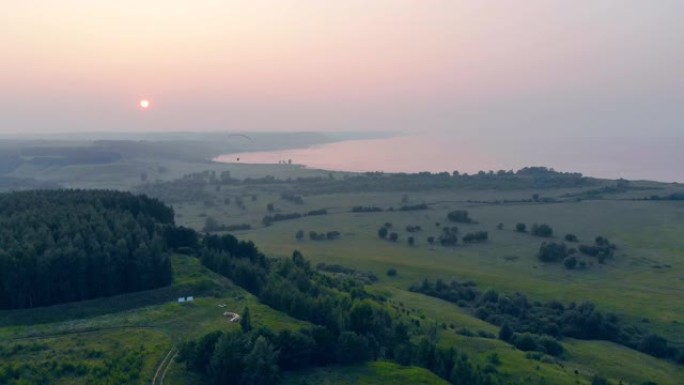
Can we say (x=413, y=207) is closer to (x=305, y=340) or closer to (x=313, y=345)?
(x=313, y=345)

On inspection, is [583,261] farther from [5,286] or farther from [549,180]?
[549,180]

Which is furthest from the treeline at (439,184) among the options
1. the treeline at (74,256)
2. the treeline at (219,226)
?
the treeline at (74,256)

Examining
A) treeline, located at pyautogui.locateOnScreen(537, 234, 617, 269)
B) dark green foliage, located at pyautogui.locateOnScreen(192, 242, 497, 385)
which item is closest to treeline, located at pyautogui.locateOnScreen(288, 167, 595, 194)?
treeline, located at pyautogui.locateOnScreen(537, 234, 617, 269)

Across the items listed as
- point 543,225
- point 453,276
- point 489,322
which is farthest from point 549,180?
point 489,322

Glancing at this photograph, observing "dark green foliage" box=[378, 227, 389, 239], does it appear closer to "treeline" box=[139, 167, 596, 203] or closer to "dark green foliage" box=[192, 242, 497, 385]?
"dark green foliage" box=[192, 242, 497, 385]

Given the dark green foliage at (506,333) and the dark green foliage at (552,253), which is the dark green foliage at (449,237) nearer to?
the dark green foliage at (552,253)

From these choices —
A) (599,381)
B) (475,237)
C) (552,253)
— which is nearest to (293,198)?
(475,237)
